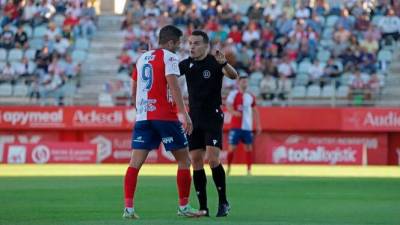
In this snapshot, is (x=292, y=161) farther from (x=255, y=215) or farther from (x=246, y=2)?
(x=255, y=215)

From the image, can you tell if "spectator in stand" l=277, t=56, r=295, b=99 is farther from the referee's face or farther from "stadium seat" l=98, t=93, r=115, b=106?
the referee's face

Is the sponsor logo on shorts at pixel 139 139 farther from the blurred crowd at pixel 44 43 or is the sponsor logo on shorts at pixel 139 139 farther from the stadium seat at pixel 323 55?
the stadium seat at pixel 323 55

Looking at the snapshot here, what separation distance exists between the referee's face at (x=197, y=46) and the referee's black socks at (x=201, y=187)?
4.83 ft

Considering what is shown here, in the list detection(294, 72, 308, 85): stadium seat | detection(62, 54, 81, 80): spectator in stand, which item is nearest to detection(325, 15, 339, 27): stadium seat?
detection(294, 72, 308, 85): stadium seat

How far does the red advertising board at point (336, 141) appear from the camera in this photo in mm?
36125

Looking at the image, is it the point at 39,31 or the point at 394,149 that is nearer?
the point at 394,149

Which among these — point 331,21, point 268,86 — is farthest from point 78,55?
point 331,21

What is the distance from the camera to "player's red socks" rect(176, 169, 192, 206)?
13.5 meters

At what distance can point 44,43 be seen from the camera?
40156 millimetres

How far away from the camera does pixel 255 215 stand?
13.9 meters

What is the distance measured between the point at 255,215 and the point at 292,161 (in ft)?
71.8

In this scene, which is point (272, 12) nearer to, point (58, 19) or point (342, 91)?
point (342, 91)

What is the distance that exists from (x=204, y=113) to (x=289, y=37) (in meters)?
25.0

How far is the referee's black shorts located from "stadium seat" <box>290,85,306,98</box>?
22.7 m
